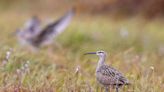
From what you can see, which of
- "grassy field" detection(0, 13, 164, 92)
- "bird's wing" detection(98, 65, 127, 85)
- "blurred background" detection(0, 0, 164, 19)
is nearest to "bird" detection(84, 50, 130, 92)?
"bird's wing" detection(98, 65, 127, 85)

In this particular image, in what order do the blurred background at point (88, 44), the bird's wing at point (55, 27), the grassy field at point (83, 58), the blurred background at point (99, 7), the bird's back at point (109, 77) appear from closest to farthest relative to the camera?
the bird's back at point (109, 77)
the grassy field at point (83, 58)
the blurred background at point (88, 44)
the bird's wing at point (55, 27)
the blurred background at point (99, 7)

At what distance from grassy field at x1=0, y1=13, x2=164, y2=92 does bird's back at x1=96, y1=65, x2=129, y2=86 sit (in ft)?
0.59

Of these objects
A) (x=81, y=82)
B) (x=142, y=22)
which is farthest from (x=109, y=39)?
(x=81, y=82)

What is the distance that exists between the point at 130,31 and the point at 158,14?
2.45 meters

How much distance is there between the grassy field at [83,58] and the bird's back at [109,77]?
0.18 metres

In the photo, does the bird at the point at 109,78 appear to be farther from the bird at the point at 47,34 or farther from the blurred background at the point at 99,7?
the blurred background at the point at 99,7

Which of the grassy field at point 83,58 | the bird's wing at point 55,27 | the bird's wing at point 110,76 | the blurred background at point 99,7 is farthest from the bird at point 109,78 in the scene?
the blurred background at point 99,7

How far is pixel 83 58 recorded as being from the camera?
1064 cm

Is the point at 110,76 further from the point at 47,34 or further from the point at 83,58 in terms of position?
the point at 47,34

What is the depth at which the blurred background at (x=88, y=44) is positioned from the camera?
806 cm

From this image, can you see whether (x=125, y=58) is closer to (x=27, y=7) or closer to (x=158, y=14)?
(x=158, y=14)

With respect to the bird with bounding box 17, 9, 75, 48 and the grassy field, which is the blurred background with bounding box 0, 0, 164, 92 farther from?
the bird with bounding box 17, 9, 75, 48

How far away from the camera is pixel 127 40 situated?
13773mm

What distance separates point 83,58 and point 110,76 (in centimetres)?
315
